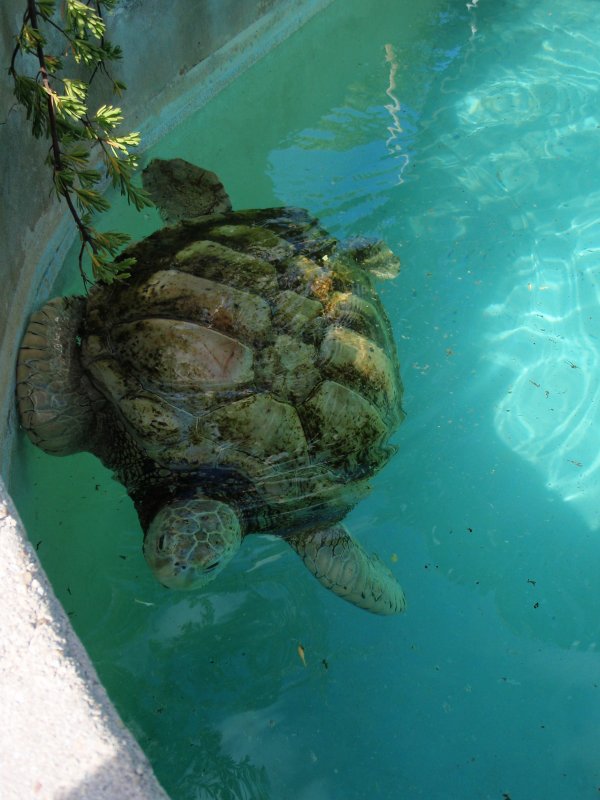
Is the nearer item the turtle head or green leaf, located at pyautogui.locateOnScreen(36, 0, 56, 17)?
green leaf, located at pyautogui.locateOnScreen(36, 0, 56, 17)

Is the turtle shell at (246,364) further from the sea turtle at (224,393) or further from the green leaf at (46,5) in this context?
the green leaf at (46,5)

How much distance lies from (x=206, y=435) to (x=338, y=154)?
3268 mm

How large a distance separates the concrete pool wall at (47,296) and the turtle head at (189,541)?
1.98 ft

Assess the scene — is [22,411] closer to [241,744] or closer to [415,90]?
[241,744]

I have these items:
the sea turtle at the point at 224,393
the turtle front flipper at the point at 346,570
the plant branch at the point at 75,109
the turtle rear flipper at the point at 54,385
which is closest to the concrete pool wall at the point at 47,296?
the turtle rear flipper at the point at 54,385

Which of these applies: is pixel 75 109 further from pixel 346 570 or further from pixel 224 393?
pixel 346 570

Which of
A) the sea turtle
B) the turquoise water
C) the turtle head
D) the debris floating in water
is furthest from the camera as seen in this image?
the debris floating in water

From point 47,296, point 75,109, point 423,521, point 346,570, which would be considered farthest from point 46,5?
point 423,521

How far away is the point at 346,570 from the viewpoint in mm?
3109

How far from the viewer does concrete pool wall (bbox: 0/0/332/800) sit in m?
1.39

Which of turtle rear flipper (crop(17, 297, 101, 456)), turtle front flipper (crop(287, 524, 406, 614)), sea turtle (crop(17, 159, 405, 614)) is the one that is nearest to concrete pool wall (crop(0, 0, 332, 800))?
turtle rear flipper (crop(17, 297, 101, 456))

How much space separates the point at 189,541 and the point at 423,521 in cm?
161

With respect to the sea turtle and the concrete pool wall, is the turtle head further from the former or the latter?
the concrete pool wall

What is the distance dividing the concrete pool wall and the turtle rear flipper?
69 millimetres
